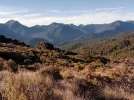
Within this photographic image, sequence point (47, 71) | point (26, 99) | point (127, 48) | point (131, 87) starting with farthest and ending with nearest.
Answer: point (127, 48) < point (47, 71) < point (131, 87) < point (26, 99)

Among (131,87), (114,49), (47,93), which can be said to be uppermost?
(47,93)

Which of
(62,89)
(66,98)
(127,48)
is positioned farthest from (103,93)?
(127,48)

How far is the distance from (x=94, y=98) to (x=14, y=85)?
9.56 ft

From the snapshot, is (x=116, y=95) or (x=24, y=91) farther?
(x=116, y=95)

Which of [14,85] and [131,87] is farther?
[131,87]

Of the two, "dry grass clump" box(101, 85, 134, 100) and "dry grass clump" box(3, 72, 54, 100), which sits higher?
"dry grass clump" box(3, 72, 54, 100)

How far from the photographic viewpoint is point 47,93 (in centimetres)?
685

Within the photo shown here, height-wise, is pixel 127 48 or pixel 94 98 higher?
pixel 94 98

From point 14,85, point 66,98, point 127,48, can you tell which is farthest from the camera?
point 127,48

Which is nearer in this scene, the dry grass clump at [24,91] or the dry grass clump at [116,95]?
the dry grass clump at [24,91]

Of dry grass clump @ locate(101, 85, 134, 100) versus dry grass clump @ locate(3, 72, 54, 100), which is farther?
dry grass clump @ locate(101, 85, 134, 100)

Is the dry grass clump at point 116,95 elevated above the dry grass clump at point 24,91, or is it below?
below

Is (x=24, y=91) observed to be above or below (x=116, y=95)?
above

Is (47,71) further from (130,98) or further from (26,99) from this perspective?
(26,99)
